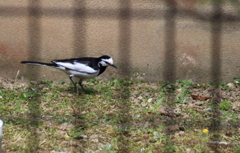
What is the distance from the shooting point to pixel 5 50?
4.68m

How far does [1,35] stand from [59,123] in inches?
73.6

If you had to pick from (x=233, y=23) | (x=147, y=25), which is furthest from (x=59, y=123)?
(x=233, y=23)

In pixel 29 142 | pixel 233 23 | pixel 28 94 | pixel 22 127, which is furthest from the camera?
pixel 233 23

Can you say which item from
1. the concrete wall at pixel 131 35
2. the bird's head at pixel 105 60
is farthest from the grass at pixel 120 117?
the bird's head at pixel 105 60

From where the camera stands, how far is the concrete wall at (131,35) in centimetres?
457

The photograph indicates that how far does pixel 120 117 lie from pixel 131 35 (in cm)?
141

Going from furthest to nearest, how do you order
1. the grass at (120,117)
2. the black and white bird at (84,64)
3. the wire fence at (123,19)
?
1. the wire fence at (123,19)
2. the black and white bird at (84,64)
3. the grass at (120,117)

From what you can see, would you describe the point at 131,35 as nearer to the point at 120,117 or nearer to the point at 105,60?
the point at 105,60

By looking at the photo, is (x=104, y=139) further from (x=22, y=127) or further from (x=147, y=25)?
(x=147, y=25)

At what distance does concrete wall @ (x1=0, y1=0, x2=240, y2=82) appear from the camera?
4.57 meters

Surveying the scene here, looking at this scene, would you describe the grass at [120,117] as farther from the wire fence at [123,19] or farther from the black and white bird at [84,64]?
the wire fence at [123,19]

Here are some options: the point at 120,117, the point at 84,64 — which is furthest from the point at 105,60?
the point at 120,117

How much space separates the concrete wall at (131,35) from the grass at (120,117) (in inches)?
8.4

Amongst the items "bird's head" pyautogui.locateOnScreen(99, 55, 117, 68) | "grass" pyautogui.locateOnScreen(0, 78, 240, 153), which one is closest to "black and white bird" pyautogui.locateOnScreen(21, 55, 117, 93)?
"bird's head" pyautogui.locateOnScreen(99, 55, 117, 68)
